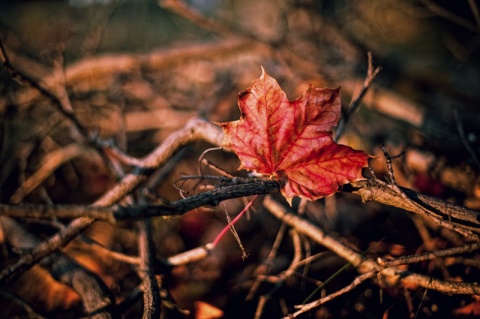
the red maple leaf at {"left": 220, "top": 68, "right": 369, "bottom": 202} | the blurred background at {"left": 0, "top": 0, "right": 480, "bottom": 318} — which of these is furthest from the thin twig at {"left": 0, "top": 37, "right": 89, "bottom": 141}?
the red maple leaf at {"left": 220, "top": 68, "right": 369, "bottom": 202}

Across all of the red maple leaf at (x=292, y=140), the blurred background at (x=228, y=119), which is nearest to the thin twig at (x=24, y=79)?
the blurred background at (x=228, y=119)

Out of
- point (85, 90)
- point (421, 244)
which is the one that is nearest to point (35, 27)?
point (85, 90)

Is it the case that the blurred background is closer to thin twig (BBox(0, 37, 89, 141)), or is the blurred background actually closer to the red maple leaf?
thin twig (BBox(0, 37, 89, 141))

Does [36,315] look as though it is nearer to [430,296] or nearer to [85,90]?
[430,296]

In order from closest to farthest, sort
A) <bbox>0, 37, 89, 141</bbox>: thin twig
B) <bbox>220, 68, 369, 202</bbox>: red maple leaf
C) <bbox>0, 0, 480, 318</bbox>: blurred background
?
<bbox>220, 68, 369, 202</bbox>: red maple leaf < <bbox>0, 37, 89, 141</bbox>: thin twig < <bbox>0, 0, 480, 318</bbox>: blurred background

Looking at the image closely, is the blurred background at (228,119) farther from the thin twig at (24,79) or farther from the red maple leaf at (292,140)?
the red maple leaf at (292,140)

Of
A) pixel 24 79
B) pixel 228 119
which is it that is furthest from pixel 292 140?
pixel 228 119
